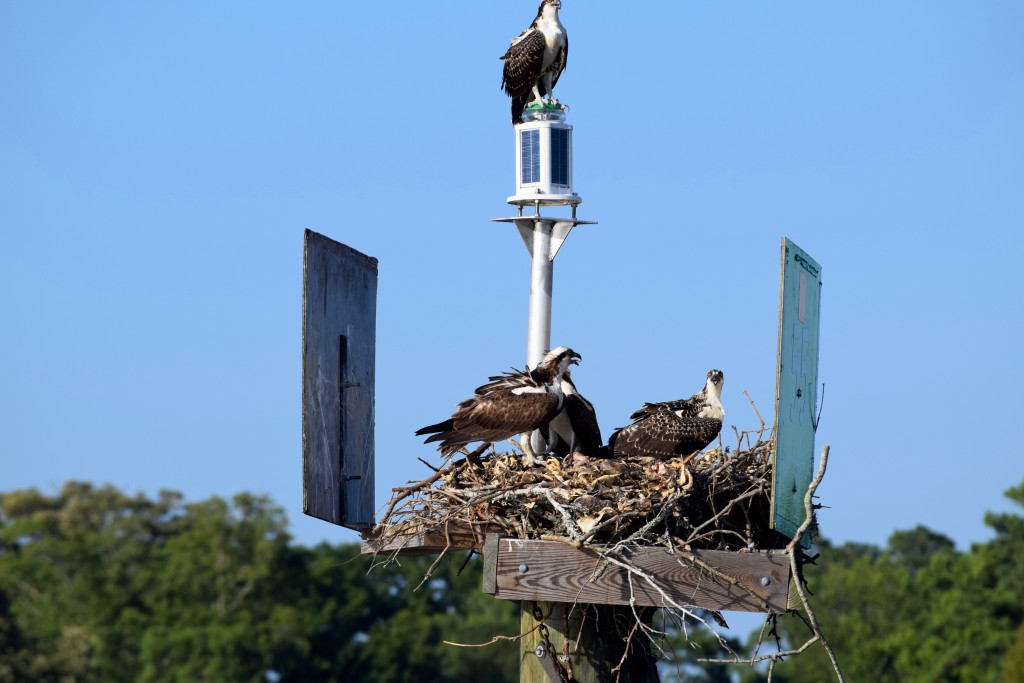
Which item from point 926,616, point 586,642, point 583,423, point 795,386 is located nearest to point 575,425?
point 583,423

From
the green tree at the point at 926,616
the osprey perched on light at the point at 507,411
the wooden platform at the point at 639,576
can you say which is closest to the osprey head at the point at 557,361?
the osprey perched on light at the point at 507,411

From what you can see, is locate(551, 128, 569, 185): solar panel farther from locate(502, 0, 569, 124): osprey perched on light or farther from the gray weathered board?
the gray weathered board

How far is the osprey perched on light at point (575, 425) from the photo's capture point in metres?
10.7

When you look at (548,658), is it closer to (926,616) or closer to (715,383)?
(715,383)

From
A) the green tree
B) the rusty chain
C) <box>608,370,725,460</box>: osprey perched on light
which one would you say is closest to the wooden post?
the rusty chain

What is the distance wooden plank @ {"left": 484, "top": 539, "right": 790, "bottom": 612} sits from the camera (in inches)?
314

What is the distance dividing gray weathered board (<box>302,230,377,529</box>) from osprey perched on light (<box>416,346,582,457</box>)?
573 mm

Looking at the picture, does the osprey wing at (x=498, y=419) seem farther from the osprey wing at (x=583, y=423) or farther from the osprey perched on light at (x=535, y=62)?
the osprey perched on light at (x=535, y=62)

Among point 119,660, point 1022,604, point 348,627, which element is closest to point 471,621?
point 348,627

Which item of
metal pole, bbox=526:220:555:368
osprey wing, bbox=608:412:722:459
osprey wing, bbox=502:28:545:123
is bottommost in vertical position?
osprey wing, bbox=608:412:722:459

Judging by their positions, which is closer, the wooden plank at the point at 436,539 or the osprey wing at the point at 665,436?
the wooden plank at the point at 436,539

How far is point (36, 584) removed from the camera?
5603 cm

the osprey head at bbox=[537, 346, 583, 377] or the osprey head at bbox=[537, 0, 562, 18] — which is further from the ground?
the osprey head at bbox=[537, 0, 562, 18]

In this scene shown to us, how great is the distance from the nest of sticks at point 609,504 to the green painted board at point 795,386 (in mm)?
397
